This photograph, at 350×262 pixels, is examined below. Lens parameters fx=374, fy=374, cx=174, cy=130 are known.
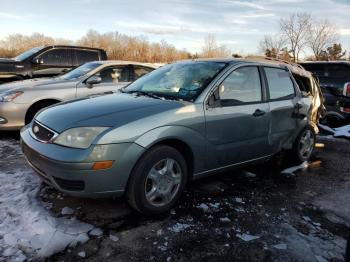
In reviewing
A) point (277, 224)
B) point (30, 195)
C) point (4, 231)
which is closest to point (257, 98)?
point (277, 224)

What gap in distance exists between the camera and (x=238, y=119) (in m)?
4.37

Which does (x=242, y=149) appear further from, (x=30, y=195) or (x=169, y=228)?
(x=30, y=195)

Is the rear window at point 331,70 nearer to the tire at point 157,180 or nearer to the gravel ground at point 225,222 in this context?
the gravel ground at point 225,222

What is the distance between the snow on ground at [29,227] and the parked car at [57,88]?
2.46m

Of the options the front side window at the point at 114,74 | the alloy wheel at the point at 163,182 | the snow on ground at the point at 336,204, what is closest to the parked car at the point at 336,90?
the snow on ground at the point at 336,204

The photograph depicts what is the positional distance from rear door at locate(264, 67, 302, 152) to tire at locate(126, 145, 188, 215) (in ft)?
5.52

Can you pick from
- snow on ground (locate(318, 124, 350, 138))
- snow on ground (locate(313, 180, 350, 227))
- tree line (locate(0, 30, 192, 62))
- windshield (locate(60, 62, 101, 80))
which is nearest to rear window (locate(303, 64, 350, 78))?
snow on ground (locate(318, 124, 350, 138))

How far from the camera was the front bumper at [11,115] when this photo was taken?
21.1ft

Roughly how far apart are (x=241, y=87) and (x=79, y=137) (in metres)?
2.13

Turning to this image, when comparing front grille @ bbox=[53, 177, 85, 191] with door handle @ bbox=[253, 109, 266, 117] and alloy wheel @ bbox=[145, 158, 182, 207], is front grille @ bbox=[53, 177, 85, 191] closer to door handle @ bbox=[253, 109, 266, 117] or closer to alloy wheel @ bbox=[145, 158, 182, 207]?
alloy wheel @ bbox=[145, 158, 182, 207]

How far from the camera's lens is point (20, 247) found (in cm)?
305

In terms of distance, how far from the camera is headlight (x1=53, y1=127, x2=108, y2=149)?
3348mm

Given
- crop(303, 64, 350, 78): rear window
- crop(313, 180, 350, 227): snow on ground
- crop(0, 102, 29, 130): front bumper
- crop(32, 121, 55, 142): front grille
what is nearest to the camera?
crop(32, 121, 55, 142): front grille

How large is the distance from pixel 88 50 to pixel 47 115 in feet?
27.0
